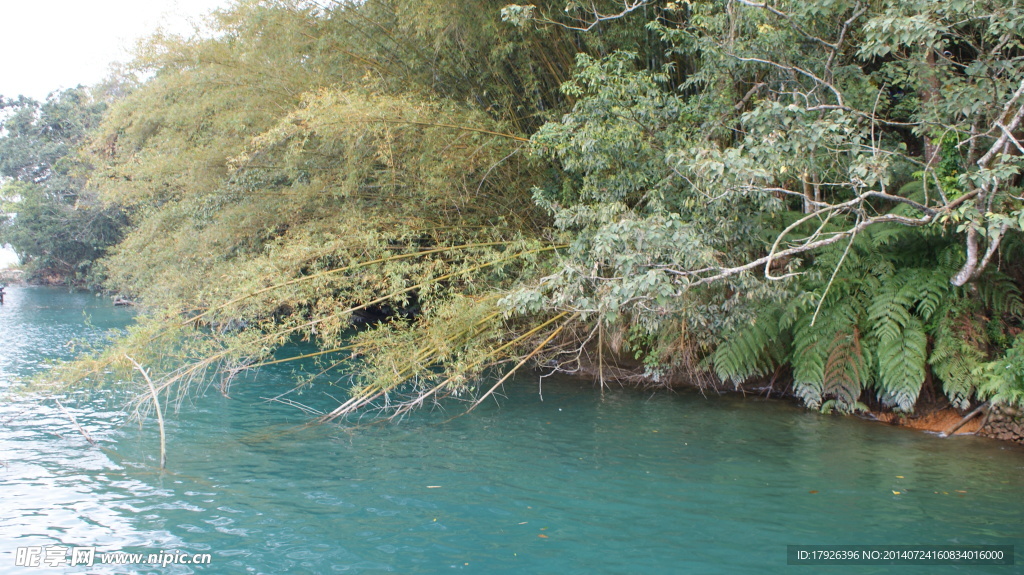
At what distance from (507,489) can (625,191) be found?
3.56 metres

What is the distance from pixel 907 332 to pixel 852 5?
11.0 ft

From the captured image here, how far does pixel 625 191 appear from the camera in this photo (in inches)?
289

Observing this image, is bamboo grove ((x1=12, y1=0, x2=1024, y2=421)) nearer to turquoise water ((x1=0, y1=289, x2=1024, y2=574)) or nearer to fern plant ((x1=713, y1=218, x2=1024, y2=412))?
fern plant ((x1=713, y1=218, x2=1024, y2=412))

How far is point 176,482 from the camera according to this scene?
5.64m

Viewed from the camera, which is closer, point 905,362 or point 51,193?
point 905,362

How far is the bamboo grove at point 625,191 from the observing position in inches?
233

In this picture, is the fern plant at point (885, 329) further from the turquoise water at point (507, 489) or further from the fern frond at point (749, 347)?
the turquoise water at point (507, 489)

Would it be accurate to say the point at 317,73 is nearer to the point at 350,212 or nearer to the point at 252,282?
the point at 350,212

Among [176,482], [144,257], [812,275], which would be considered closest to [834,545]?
[812,275]

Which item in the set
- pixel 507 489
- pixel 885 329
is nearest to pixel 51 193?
pixel 507 489

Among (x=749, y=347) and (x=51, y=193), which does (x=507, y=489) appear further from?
(x=51, y=193)

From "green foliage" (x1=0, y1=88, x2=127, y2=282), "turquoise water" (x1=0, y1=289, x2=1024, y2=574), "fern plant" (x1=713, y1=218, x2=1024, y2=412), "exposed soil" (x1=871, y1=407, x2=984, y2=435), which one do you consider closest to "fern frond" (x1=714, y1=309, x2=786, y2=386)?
"fern plant" (x1=713, y1=218, x2=1024, y2=412)

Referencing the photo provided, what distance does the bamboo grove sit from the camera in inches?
233

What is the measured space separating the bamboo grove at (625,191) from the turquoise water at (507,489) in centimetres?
72
